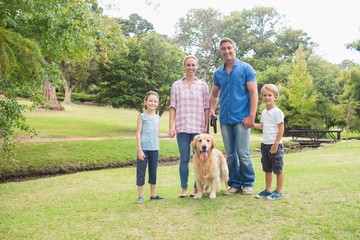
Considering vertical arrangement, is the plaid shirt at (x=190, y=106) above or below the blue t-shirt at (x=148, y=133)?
above

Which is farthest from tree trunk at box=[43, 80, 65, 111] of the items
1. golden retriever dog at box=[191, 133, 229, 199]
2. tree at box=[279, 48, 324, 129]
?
golden retriever dog at box=[191, 133, 229, 199]

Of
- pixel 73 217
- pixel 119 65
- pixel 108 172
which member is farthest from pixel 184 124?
pixel 119 65

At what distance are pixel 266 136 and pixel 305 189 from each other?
4.80 feet

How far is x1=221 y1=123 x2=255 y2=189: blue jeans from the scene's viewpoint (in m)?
5.13

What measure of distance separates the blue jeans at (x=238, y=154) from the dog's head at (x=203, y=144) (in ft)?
1.23

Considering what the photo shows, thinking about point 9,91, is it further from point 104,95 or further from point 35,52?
point 104,95

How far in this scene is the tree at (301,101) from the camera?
28.3 m

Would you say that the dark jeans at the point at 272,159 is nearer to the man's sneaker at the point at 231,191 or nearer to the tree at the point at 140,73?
the man's sneaker at the point at 231,191

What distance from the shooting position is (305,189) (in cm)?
573

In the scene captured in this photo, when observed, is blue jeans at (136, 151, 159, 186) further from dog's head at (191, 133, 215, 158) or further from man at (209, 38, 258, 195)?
man at (209, 38, 258, 195)

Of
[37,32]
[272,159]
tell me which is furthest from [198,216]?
[37,32]

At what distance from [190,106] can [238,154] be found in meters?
1.08

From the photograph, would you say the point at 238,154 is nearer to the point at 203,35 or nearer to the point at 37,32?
the point at 37,32

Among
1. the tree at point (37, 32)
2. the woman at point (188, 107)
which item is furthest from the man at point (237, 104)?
the tree at point (37, 32)
